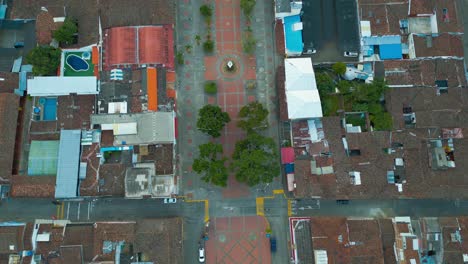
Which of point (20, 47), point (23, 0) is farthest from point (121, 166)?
point (23, 0)

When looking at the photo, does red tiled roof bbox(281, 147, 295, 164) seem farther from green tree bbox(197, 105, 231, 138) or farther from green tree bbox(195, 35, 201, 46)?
green tree bbox(195, 35, 201, 46)

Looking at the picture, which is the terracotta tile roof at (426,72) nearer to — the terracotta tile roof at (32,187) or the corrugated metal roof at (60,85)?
the corrugated metal roof at (60,85)

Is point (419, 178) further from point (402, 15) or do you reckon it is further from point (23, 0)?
point (23, 0)

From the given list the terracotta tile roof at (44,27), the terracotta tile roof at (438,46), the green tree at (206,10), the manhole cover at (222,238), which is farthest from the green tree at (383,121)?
the terracotta tile roof at (44,27)

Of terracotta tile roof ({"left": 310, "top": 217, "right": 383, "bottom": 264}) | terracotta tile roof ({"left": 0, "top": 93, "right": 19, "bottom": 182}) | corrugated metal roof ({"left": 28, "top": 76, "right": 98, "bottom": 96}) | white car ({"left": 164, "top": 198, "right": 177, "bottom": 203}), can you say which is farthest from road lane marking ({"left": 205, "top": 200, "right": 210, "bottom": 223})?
terracotta tile roof ({"left": 0, "top": 93, "right": 19, "bottom": 182})

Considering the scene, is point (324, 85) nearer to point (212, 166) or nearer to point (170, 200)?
point (212, 166)

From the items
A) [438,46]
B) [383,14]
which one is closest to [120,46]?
[383,14]
